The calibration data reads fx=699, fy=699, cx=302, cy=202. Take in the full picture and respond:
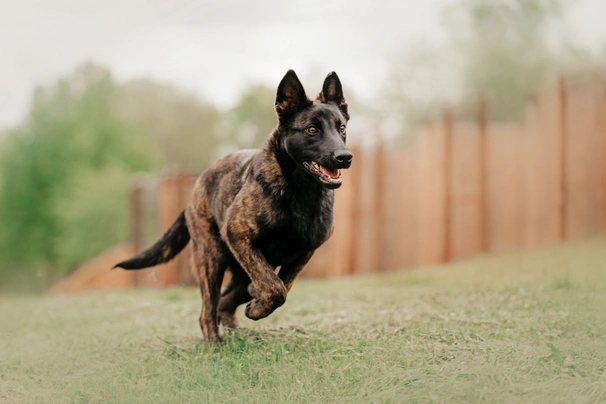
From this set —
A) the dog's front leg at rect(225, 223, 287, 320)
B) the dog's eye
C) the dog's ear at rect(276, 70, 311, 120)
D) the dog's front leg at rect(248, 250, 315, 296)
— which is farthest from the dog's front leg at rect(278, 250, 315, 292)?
the dog's ear at rect(276, 70, 311, 120)

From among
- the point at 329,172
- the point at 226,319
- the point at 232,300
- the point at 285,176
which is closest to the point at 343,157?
the point at 329,172

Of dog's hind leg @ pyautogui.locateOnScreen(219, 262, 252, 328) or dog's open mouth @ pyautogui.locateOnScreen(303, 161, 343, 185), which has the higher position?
dog's open mouth @ pyautogui.locateOnScreen(303, 161, 343, 185)

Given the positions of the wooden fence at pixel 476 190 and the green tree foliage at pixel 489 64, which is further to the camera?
the green tree foliage at pixel 489 64

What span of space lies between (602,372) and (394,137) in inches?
838

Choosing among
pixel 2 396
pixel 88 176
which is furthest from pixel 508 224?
pixel 88 176

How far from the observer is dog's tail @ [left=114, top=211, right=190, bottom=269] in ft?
22.6

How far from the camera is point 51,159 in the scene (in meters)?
32.4

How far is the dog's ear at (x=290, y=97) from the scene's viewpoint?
18.1 ft

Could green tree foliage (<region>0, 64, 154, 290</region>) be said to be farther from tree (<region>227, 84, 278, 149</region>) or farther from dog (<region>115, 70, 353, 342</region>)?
dog (<region>115, 70, 353, 342</region>)

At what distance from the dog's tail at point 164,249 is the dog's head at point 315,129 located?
1.93m

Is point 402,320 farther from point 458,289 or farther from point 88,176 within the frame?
point 88,176

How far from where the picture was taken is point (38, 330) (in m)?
8.55

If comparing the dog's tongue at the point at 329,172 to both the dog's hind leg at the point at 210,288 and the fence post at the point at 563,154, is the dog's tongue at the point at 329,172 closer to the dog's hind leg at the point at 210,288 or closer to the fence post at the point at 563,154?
the dog's hind leg at the point at 210,288

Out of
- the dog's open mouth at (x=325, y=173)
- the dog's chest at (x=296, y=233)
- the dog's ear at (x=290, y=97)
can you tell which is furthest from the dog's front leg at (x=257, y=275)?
the dog's ear at (x=290, y=97)
